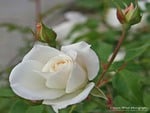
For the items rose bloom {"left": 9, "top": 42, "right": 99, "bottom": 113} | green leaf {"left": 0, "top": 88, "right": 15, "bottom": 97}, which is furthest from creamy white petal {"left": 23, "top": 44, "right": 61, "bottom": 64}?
green leaf {"left": 0, "top": 88, "right": 15, "bottom": 97}

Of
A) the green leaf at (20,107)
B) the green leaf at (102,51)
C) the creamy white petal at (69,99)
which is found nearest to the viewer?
the creamy white petal at (69,99)

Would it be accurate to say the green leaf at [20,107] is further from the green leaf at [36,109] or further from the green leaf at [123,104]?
the green leaf at [123,104]

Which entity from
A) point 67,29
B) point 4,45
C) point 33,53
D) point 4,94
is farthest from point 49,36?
point 4,45

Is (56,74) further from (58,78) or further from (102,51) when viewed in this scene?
(102,51)

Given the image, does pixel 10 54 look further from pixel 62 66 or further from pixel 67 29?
pixel 62 66

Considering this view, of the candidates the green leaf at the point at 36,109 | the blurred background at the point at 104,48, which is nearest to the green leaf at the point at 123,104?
the blurred background at the point at 104,48

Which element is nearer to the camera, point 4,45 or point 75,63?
point 75,63
